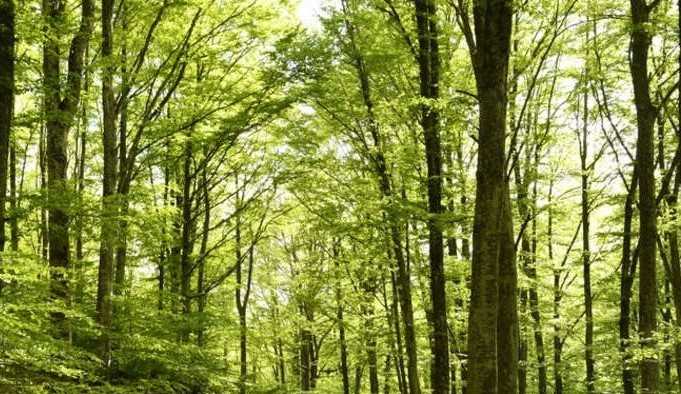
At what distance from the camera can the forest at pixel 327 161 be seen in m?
7.05

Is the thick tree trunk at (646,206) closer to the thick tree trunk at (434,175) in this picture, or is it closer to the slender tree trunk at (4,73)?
the thick tree trunk at (434,175)

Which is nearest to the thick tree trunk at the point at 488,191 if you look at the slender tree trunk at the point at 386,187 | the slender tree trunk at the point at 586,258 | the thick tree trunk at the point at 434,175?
the thick tree trunk at the point at 434,175

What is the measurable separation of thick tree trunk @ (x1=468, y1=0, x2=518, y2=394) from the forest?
23 millimetres

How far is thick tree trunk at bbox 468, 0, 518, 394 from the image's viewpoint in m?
6.41

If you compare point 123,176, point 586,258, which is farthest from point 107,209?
point 586,258

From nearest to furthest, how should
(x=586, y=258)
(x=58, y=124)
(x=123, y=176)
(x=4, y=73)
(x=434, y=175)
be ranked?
(x=4, y=73)
(x=123, y=176)
(x=58, y=124)
(x=434, y=175)
(x=586, y=258)

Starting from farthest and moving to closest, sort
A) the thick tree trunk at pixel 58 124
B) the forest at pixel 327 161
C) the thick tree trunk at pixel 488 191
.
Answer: the thick tree trunk at pixel 58 124 → the forest at pixel 327 161 → the thick tree trunk at pixel 488 191

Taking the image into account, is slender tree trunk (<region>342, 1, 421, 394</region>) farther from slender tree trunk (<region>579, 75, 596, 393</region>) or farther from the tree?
slender tree trunk (<region>579, 75, 596, 393</region>)

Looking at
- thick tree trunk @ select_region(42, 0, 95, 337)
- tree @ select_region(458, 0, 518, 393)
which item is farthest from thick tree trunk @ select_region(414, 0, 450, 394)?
thick tree trunk @ select_region(42, 0, 95, 337)

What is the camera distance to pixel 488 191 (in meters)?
6.64

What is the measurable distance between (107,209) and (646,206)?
9.34m

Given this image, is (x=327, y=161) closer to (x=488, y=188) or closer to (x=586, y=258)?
(x=488, y=188)

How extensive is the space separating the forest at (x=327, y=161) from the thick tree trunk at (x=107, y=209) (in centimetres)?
4

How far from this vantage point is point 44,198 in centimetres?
740
